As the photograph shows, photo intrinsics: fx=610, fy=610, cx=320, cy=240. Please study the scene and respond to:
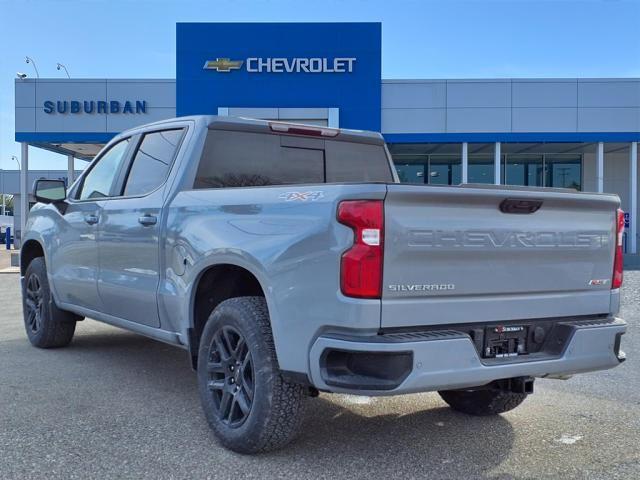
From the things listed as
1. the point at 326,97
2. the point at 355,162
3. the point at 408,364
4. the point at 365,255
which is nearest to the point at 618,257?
the point at 408,364

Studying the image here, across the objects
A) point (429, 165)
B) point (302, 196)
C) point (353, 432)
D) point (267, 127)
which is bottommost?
point (353, 432)

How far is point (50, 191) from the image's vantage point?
569 cm

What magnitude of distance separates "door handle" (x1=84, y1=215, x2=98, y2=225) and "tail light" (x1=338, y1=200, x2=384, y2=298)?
9.65ft

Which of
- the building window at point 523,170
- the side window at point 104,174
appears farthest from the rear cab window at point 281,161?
the building window at point 523,170

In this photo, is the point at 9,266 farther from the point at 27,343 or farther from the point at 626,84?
the point at 626,84

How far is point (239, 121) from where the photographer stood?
15.1 ft

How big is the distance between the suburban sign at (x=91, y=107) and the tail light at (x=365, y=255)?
20316mm

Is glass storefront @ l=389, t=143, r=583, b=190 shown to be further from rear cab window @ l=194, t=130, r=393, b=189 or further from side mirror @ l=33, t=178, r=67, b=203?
side mirror @ l=33, t=178, r=67, b=203

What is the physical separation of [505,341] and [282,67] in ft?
61.3

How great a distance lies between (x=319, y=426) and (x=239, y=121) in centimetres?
228

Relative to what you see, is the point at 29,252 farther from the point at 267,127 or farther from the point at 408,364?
the point at 408,364

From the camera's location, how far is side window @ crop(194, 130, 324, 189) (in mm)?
4418

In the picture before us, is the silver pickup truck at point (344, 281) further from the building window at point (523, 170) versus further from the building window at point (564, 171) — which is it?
the building window at point (564, 171)

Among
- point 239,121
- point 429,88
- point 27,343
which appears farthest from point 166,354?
point 429,88
